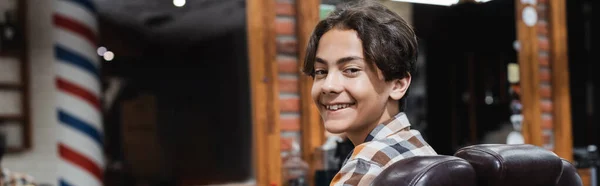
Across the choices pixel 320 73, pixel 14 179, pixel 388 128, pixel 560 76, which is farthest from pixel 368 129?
pixel 560 76

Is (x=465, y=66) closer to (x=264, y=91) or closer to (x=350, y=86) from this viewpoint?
(x=264, y=91)

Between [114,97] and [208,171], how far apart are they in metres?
0.53

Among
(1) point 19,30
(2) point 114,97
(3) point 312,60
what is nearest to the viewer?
(3) point 312,60

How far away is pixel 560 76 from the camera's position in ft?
12.5

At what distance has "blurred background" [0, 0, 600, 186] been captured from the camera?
8.07 ft

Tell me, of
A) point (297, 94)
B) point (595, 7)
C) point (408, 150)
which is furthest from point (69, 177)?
point (595, 7)

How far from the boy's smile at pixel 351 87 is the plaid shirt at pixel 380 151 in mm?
36

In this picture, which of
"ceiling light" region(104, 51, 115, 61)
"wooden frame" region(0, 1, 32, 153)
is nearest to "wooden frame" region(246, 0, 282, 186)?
"ceiling light" region(104, 51, 115, 61)

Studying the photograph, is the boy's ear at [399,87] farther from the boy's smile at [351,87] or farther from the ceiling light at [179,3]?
the ceiling light at [179,3]

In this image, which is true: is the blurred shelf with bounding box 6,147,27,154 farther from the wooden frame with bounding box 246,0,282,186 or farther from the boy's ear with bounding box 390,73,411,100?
the boy's ear with bounding box 390,73,411,100

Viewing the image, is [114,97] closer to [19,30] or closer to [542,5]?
[19,30]

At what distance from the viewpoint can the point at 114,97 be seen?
2637mm

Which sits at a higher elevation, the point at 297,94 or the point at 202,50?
the point at 202,50

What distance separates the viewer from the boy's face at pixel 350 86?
4.40 feet
